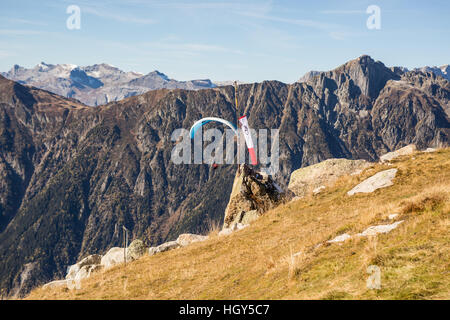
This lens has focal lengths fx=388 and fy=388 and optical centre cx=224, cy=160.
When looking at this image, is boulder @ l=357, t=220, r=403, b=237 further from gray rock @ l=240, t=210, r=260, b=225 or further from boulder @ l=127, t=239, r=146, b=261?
boulder @ l=127, t=239, r=146, b=261

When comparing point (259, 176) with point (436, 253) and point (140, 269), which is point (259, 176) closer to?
point (140, 269)

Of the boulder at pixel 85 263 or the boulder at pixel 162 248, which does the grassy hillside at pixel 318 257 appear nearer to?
the boulder at pixel 162 248

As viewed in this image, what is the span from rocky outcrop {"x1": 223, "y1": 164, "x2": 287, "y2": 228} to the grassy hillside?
261 inches

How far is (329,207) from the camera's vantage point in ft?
78.0

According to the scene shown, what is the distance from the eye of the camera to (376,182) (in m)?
25.6

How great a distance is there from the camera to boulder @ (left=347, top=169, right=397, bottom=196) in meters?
24.9

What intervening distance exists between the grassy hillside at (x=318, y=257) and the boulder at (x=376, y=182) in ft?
1.62

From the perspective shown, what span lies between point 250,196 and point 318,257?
20.7 metres

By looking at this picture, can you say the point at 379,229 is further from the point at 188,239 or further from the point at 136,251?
the point at 136,251

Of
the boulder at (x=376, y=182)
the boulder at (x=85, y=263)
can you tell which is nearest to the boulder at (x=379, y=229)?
the boulder at (x=376, y=182)
